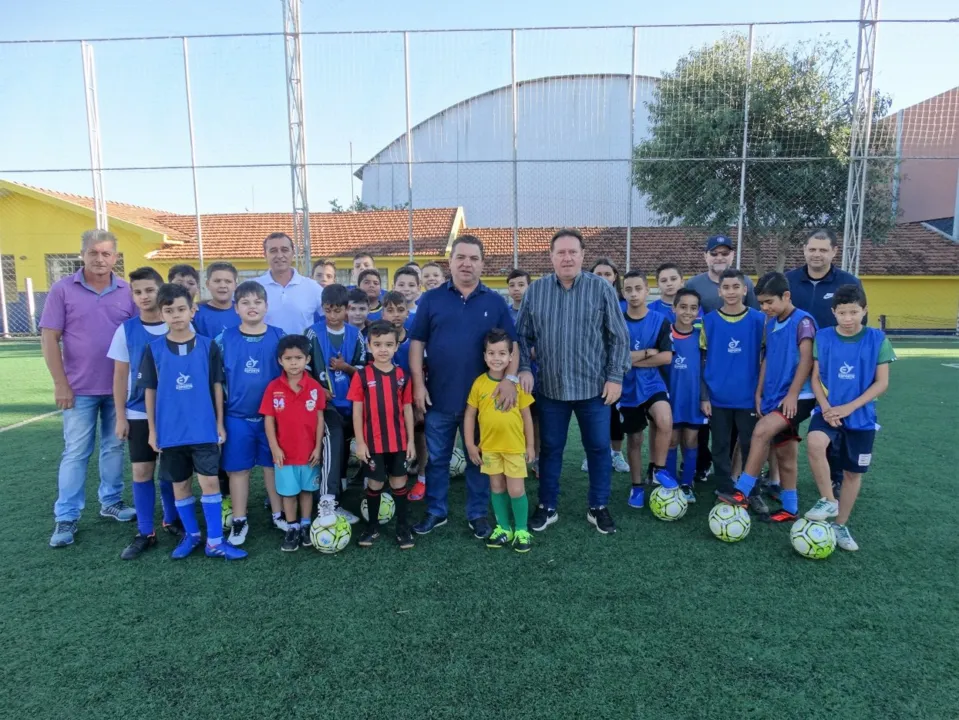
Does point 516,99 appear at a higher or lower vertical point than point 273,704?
higher

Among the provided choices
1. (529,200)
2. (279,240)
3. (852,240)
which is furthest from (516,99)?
(279,240)

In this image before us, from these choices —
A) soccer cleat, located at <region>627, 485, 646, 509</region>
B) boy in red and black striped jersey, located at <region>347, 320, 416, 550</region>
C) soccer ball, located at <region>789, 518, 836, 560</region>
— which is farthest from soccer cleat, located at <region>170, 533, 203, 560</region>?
soccer ball, located at <region>789, 518, 836, 560</region>

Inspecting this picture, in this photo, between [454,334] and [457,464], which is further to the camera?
[457,464]

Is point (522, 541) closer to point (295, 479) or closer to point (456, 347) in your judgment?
point (456, 347)

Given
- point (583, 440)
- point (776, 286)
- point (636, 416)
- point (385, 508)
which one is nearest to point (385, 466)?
point (385, 508)

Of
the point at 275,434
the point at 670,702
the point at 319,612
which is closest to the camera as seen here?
the point at 670,702

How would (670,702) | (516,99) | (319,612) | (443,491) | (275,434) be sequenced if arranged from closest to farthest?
(670,702) → (319,612) → (275,434) → (443,491) → (516,99)

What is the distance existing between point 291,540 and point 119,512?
4.82 feet

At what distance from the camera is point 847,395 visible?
140 inches

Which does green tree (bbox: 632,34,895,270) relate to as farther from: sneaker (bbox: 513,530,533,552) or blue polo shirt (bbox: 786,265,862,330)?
sneaker (bbox: 513,530,533,552)

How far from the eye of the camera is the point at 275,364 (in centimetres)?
371

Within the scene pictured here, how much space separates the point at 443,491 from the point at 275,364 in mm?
1387

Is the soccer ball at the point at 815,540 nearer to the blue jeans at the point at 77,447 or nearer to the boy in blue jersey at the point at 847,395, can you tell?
the boy in blue jersey at the point at 847,395

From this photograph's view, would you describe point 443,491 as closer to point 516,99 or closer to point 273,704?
point 273,704
